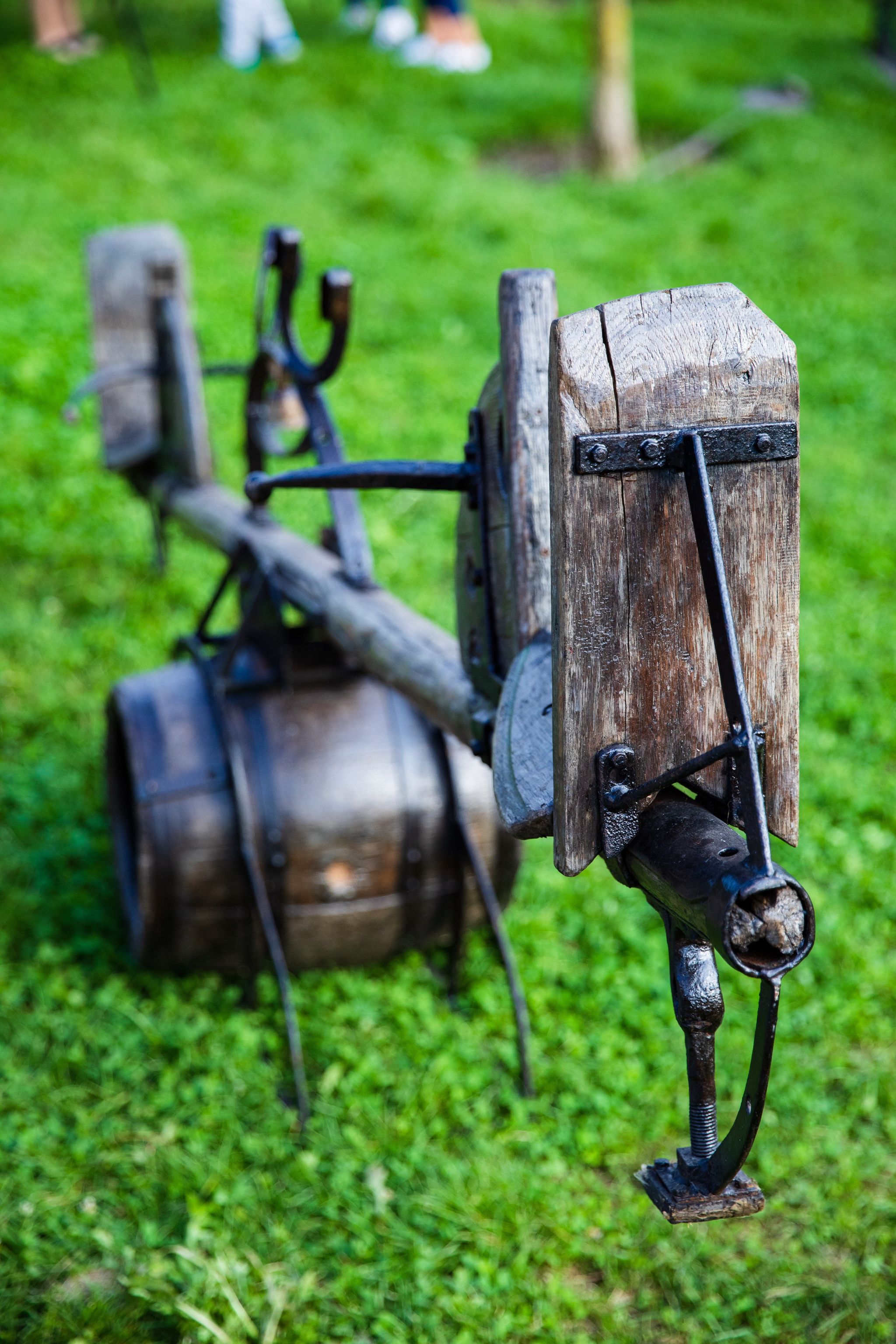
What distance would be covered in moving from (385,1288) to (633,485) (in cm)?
201

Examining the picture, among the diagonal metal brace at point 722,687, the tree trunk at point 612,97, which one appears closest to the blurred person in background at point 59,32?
the tree trunk at point 612,97

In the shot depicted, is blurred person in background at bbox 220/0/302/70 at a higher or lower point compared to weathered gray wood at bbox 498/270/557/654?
higher

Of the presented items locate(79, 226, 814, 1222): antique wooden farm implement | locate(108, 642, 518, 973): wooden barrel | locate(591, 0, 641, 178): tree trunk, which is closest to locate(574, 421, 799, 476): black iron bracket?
locate(79, 226, 814, 1222): antique wooden farm implement

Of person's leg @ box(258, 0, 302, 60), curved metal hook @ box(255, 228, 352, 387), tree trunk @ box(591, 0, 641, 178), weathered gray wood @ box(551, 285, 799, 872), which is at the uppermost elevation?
person's leg @ box(258, 0, 302, 60)

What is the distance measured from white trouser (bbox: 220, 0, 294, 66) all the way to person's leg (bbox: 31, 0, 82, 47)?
1.39m

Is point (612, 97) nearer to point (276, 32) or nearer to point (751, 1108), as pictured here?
point (276, 32)

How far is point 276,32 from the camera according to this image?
11.5 meters

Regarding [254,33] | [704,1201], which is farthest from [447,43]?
[704,1201]

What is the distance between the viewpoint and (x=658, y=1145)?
3.09 metres

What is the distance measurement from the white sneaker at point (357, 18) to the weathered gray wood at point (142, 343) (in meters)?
9.64

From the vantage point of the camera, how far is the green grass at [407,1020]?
2717mm

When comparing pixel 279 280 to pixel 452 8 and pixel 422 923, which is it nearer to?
pixel 422 923

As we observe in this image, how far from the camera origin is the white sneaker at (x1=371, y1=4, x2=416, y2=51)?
12.0 meters

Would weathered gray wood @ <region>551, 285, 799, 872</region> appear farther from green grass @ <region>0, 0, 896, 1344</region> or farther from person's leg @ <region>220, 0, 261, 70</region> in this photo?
person's leg @ <region>220, 0, 261, 70</region>
